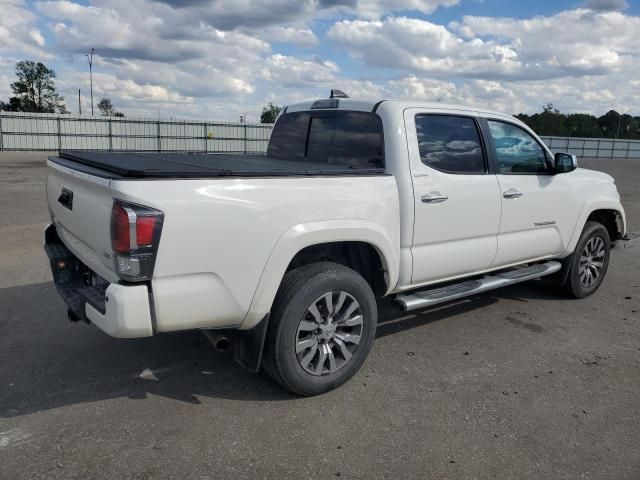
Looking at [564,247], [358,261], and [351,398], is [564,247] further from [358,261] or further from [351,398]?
[351,398]

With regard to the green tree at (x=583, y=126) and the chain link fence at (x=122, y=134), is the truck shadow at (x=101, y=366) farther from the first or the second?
the green tree at (x=583, y=126)

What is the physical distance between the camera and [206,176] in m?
2.97

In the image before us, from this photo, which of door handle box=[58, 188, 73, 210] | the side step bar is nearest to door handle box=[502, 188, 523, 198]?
the side step bar

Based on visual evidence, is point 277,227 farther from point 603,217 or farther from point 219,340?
point 603,217

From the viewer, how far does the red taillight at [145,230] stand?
8.98ft

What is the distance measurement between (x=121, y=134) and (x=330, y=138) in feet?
109

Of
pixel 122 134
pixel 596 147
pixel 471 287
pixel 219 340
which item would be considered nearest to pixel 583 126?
pixel 596 147

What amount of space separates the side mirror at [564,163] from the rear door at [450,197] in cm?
93

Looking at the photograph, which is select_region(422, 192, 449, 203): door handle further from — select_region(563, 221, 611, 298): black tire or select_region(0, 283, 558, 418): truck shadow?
select_region(563, 221, 611, 298): black tire

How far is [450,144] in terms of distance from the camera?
14.4 ft

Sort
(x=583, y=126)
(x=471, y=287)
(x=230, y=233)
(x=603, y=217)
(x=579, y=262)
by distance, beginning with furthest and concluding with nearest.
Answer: (x=583, y=126) → (x=603, y=217) → (x=579, y=262) → (x=471, y=287) → (x=230, y=233)

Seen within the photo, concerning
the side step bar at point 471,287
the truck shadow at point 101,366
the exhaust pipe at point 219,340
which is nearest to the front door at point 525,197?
the side step bar at point 471,287

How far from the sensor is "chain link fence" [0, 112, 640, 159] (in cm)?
3288

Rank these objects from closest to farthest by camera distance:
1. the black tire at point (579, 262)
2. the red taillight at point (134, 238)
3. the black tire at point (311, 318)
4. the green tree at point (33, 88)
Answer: the red taillight at point (134, 238) < the black tire at point (311, 318) < the black tire at point (579, 262) < the green tree at point (33, 88)
